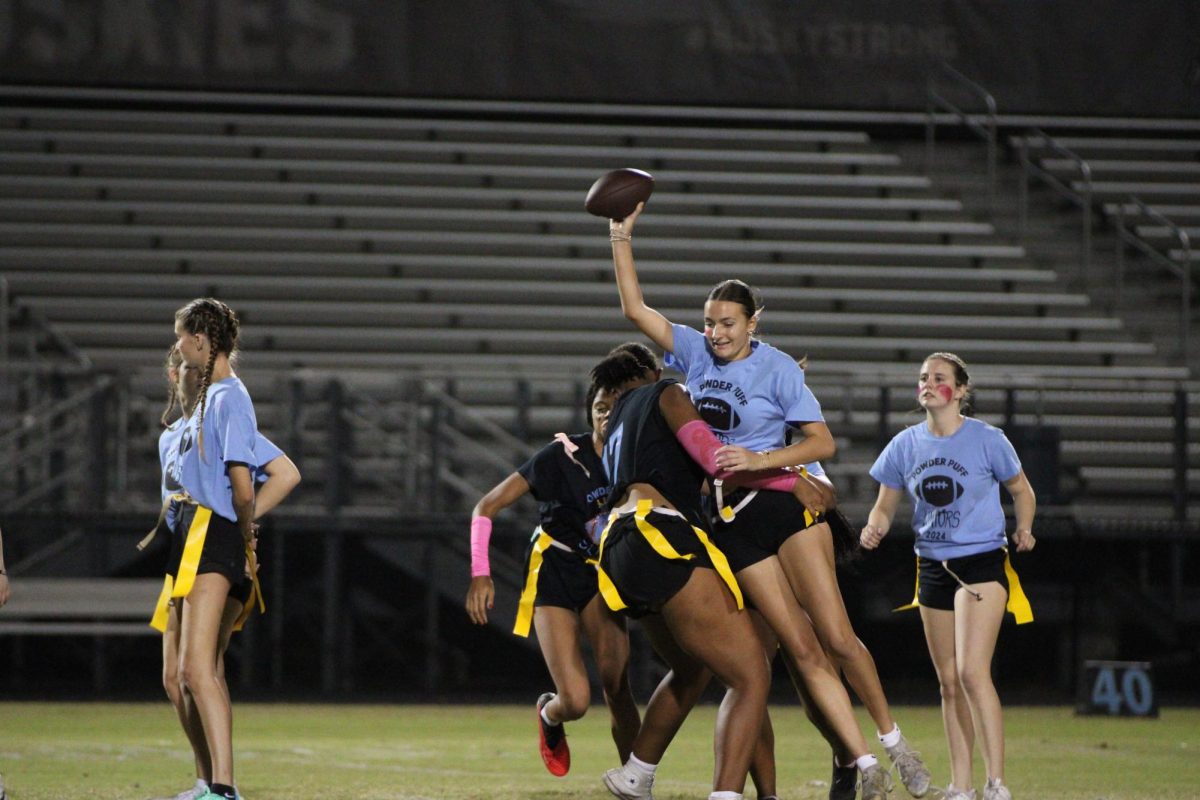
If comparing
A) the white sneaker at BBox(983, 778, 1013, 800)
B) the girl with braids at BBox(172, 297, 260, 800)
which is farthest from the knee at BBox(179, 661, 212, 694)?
the white sneaker at BBox(983, 778, 1013, 800)

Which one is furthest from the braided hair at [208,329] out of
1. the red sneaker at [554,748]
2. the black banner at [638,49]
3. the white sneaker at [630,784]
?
the black banner at [638,49]

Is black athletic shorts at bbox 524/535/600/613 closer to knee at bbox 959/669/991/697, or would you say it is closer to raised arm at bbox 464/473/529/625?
raised arm at bbox 464/473/529/625

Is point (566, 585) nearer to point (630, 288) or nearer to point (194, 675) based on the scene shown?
point (630, 288)

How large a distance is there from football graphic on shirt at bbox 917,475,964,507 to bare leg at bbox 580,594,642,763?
1376 millimetres

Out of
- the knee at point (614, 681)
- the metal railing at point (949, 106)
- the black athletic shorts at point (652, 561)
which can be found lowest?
the knee at point (614, 681)

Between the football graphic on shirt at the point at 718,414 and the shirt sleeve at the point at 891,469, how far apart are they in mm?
1145

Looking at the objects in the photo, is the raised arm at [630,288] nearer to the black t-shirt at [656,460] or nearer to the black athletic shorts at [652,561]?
the black t-shirt at [656,460]

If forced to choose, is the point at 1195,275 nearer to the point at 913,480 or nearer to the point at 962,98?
the point at 962,98

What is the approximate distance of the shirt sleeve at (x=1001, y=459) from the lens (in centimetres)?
725

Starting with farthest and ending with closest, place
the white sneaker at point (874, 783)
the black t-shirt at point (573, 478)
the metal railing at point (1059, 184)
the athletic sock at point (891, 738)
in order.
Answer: the metal railing at point (1059, 184) < the black t-shirt at point (573, 478) < the athletic sock at point (891, 738) < the white sneaker at point (874, 783)

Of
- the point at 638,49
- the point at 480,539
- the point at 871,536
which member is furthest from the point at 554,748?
the point at 638,49

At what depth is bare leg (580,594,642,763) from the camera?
24.8 feet

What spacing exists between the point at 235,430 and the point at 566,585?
2.02 m

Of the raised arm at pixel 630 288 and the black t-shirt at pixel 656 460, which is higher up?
the raised arm at pixel 630 288
